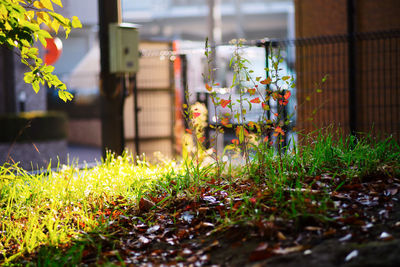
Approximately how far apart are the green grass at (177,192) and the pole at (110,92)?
83.9 inches

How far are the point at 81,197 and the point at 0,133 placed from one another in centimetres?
619

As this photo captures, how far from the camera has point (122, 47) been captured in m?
7.18

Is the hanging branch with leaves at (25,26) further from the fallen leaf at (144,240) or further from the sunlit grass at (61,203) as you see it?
the fallen leaf at (144,240)

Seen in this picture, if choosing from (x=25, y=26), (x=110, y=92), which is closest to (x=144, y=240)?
(x=25, y=26)

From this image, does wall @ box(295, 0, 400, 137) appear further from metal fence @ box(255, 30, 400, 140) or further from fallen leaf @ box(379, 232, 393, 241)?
fallen leaf @ box(379, 232, 393, 241)

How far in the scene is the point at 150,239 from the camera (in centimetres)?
362

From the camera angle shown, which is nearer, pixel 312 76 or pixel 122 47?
pixel 122 47

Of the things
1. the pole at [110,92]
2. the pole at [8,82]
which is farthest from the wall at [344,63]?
the pole at [8,82]

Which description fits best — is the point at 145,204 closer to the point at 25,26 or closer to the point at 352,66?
the point at 25,26

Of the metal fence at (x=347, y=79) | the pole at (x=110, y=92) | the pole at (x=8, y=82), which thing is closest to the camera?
the pole at (x=110, y=92)

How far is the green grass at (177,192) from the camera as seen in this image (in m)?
3.51

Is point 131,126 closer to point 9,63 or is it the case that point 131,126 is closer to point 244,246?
point 9,63

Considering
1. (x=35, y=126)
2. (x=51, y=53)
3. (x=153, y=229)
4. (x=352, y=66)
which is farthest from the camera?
(x=51, y=53)

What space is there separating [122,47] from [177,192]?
3.55 m
